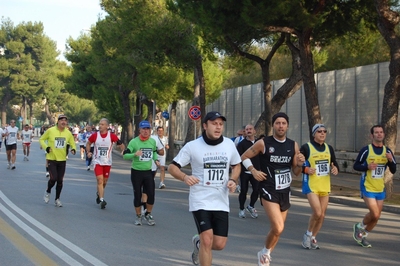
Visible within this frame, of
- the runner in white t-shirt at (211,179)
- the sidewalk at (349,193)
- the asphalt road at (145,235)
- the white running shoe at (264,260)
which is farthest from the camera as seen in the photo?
the sidewalk at (349,193)

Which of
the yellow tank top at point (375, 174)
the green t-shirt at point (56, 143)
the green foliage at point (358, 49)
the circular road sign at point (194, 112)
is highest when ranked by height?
the green foliage at point (358, 49)

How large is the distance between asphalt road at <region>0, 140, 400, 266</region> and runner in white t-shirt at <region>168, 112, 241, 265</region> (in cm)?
162

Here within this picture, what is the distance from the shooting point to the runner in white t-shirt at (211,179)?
6562mm

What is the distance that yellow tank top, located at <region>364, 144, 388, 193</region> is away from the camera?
32.3ft

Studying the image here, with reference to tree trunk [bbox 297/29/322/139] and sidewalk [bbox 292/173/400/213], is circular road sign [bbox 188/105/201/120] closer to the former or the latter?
sidewalk [bbox 292/173/400/213]

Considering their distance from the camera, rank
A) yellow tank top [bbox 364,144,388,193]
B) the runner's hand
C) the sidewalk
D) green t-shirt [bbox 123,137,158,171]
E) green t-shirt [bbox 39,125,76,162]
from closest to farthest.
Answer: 1. the runner's hand
2. yellow tank top [bbox 364,144,388,193]
3. green t-shirt [bbox 123,137,158,171]
4. green t-shirt [bbox 39,125,76,162]
5. the sidewalk

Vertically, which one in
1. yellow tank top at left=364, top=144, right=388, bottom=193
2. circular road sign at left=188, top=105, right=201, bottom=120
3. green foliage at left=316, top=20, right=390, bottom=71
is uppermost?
green foliage at left=316, top=20, right=390, bottom=71

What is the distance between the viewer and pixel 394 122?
1677cm

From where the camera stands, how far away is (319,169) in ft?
30.5

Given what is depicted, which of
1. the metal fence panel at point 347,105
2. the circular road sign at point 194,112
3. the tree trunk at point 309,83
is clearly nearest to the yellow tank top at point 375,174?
the tree trunk at point 309,83

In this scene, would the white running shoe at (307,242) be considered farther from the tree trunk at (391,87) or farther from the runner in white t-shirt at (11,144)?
the runner in white t-shirt at (11,144)

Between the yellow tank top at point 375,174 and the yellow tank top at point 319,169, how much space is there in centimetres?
89

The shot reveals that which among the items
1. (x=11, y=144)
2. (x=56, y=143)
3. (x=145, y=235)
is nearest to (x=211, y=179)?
(x=145, y=235)

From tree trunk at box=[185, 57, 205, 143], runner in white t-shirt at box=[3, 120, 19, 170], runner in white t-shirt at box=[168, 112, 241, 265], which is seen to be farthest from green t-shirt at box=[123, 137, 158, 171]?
tree trunk at box=[185, 57, 205, 143]
